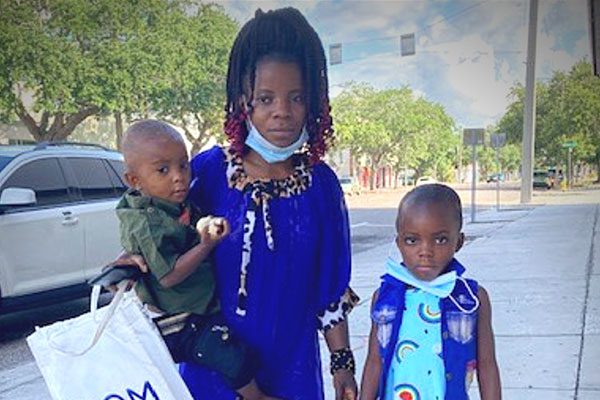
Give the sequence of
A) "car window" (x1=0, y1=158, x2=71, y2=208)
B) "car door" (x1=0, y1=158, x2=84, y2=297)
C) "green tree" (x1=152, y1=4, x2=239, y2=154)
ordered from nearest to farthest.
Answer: "car door" (x1=0, y1=158, x2=84, y2=297) < "car window" (x1=0, y1=158, x2=71, y2=208) < "green tree" (x1=152, y1=4, x2=239, y2=154)

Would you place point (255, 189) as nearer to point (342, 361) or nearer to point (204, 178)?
point (204, 178)

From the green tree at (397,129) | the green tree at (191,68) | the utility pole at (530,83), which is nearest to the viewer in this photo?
the utility pole at (530,83)

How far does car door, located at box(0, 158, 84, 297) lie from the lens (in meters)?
5.21

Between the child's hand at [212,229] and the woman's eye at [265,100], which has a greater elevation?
the woman's eye at [265,100]

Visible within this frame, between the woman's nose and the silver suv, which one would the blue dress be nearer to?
the woman's nose

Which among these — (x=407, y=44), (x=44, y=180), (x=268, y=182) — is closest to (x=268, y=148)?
(x=268, y=182)

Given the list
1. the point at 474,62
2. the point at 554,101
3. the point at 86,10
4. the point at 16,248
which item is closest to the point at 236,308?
the point at 16,248

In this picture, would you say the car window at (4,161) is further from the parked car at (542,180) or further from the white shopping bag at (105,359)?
the parked car at (542,180)

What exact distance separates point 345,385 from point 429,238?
1.36 ft

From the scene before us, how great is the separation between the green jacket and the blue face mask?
0.23m

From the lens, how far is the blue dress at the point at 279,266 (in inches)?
59.9

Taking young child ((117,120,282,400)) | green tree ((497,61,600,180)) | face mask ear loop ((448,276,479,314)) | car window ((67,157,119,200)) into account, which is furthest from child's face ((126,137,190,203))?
green tree ((497,61,600,180))

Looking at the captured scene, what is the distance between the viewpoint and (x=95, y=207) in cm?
593

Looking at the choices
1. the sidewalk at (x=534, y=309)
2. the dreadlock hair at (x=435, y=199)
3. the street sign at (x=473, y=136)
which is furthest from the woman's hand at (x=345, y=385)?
the street sign at (x=473, y=136)
